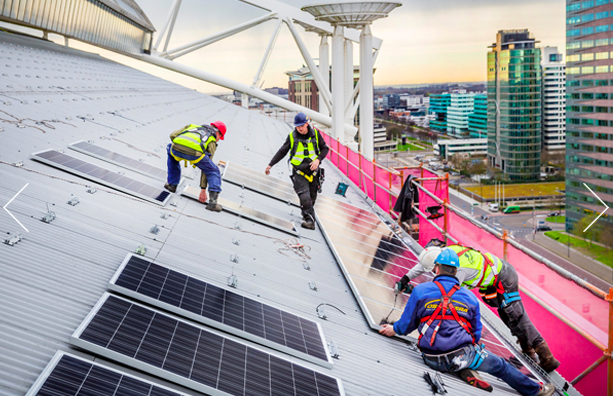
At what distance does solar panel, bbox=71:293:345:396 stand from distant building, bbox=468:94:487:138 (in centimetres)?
16004

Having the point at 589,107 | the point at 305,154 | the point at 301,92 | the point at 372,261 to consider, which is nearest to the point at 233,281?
the point at 372,261

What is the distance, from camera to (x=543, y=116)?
384ft

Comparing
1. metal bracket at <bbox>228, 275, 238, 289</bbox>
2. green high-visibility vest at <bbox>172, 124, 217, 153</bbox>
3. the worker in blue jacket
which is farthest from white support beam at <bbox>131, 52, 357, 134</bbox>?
Answer: the worker in blue jacket

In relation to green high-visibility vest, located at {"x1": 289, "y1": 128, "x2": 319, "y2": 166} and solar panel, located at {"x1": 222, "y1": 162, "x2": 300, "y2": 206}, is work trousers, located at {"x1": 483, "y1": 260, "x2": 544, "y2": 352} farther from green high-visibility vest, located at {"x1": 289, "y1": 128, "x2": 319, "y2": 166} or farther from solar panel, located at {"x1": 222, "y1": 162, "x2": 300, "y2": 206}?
solar panel, located at {"x1": 222, "y1": 162, "x2": 300, "y2": 206}

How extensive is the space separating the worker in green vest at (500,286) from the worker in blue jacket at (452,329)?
2.46 feet

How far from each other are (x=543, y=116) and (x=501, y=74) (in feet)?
50.3

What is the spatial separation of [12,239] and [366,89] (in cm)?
2772

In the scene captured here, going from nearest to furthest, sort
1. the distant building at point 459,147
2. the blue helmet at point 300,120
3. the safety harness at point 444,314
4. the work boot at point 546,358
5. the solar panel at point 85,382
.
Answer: the solar panel at point 85,382 → the safety harness at point 444,314 → the work boot at point 546,358 → the blue helmet at point 300,120 → the distant building at point 459,147

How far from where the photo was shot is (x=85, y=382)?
3.89 metres

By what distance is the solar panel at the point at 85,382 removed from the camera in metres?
3.75

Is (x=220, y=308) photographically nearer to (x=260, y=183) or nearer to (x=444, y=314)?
(x=444, y=314)

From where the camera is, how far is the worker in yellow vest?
9102 mm

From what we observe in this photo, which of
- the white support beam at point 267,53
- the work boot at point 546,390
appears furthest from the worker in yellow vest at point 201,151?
the white support beam at point 267,53

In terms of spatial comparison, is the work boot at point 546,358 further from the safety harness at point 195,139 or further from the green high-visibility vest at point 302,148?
the safety harness at point 195,139
